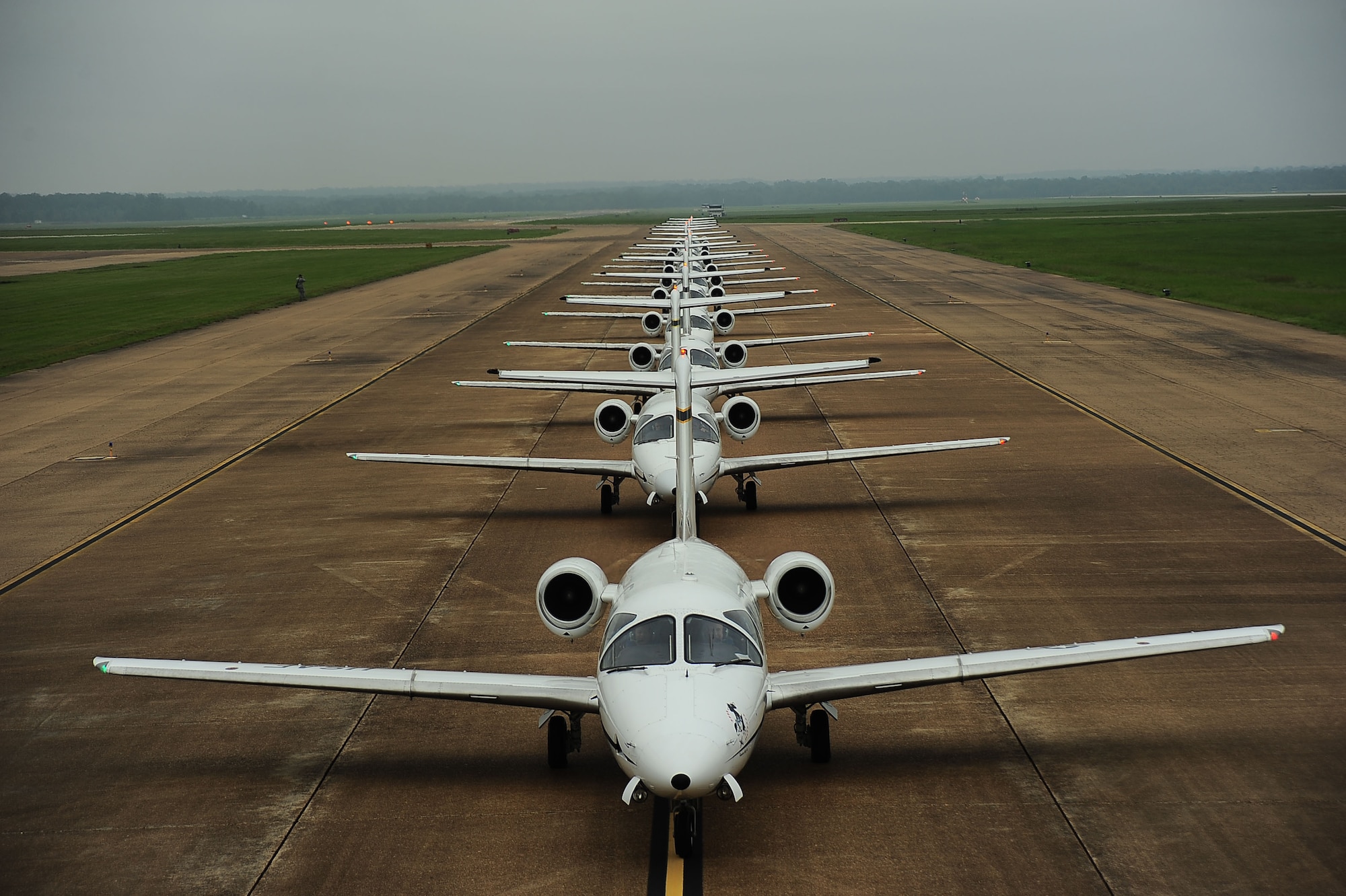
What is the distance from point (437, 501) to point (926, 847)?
1599 centimetres

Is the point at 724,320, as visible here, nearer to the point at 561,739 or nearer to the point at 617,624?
the point at 561,739

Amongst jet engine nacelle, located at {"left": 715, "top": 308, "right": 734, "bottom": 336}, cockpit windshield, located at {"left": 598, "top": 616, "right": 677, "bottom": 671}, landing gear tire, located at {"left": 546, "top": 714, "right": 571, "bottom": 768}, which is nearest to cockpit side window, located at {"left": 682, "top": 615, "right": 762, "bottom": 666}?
cockpit windshield, located at {"left": 598, "top": 616, "right": 677, "bottom": 671}

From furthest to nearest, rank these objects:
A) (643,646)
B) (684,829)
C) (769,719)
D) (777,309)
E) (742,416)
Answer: (777,309) → (742,416) → (769,719) → (643,646) → (684,829)

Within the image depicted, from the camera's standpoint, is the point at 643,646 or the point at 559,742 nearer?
the point at 643,646

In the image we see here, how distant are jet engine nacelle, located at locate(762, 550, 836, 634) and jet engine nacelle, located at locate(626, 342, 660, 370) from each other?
838 inches

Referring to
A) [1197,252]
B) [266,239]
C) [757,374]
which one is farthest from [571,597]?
[266,239]

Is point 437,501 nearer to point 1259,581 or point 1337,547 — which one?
point 1259,581

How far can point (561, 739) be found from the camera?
11.9 metres

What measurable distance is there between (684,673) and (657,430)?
10.6m

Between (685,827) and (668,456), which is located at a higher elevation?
(668,456)

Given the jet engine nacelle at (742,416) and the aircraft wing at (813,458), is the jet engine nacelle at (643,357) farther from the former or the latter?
the aircraft wing at (813,458)

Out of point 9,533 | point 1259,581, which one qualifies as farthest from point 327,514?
point 1259,581

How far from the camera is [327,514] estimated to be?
75.5ft

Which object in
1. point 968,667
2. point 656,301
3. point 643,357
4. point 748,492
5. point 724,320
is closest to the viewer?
point 968,667
